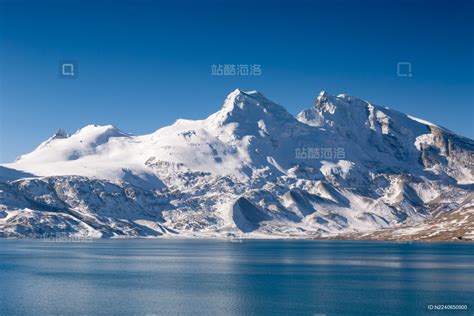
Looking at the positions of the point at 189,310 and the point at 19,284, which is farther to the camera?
the point at 19,284

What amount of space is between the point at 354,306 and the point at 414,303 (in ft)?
45.3

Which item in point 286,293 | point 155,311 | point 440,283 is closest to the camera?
point 155,311

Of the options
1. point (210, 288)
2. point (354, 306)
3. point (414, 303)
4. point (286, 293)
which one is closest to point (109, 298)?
point (210, 288)

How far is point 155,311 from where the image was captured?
129500 mm

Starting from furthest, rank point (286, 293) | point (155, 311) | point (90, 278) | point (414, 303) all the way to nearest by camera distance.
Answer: point (90, 278) → point (286, 293) → point (414, 303) → point (155, 311)

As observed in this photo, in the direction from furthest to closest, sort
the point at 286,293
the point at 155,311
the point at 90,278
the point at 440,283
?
the point at 90,278 < the point at 440,283 < the point at 286,293 < the point at 155,311

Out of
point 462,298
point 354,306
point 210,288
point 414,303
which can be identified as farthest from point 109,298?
point 462,298

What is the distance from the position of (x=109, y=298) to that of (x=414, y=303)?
66.5m

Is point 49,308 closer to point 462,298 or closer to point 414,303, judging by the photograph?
point 414,303

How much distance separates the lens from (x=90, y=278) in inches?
7490

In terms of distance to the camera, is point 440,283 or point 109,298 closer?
point 109,298

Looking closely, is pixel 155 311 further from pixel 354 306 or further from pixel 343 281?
pixel 343 281

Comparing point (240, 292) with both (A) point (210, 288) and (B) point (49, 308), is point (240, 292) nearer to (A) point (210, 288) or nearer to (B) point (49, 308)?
(A) point (210, 288)

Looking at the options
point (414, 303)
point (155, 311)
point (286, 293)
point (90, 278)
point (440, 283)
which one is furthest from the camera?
point (90, 278)
